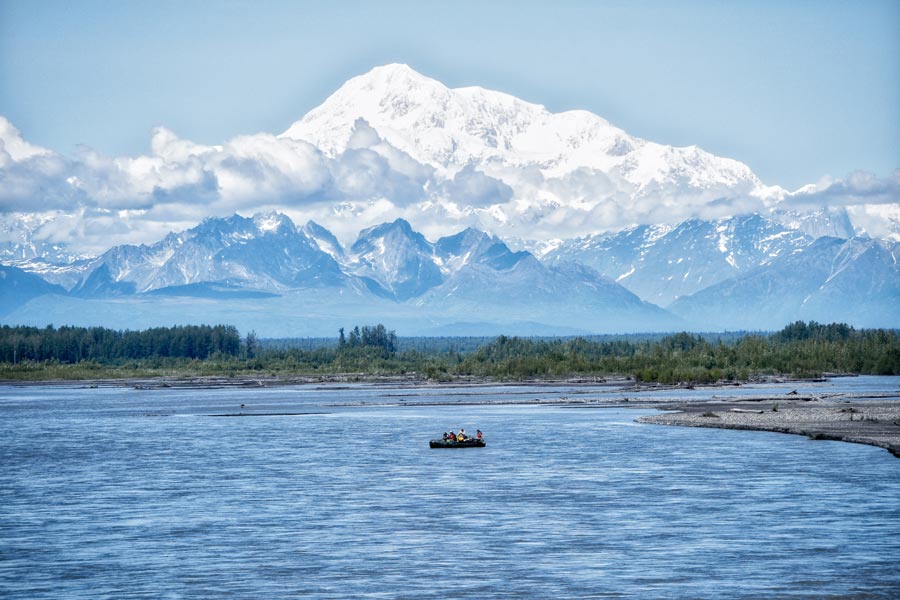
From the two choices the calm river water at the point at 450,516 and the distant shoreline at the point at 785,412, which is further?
the distant shoreline at the point at 785,412

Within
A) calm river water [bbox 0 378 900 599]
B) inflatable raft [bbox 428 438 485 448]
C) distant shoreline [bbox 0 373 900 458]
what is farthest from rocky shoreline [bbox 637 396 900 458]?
inflatable raft [bbox 428 438 485 448]

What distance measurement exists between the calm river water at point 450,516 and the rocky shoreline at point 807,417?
246 cm

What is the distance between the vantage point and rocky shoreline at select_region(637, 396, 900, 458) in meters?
95.0

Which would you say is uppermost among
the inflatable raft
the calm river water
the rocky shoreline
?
the rocky shoreline

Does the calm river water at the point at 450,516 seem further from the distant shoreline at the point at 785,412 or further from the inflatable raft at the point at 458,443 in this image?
the distant shoreline at the point at 785,412

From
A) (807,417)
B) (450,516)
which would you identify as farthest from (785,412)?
(450,516)

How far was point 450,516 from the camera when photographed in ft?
208

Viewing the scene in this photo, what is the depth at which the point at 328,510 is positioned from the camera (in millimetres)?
65750

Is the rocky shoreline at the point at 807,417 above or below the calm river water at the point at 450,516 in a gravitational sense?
above

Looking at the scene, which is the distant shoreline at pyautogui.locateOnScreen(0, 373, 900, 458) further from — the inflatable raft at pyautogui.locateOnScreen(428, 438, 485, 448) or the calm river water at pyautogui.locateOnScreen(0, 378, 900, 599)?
the inflatable raft at pyautogui.locateOnScreen(428, 438, 485, 448)

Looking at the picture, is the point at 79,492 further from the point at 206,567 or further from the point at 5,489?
→ the point at 206,567

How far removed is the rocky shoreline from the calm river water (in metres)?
2.46

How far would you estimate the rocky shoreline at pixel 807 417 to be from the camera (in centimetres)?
9500

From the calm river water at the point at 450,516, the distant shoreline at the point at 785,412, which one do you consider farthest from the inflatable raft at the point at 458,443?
the distant shoreline at the point at 785,412
